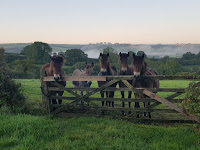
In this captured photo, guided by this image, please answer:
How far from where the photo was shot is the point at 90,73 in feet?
40.3

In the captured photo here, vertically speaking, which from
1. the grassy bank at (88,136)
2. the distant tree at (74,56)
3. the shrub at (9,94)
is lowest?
the grassy bank at (88,136)

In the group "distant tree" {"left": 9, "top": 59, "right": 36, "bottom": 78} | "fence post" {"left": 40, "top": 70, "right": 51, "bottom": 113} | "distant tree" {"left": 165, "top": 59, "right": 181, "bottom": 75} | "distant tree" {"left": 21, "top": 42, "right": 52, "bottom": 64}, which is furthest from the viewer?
"distant tree" {"left": 21, "top": 42, "right": 52, "bottom": 64}

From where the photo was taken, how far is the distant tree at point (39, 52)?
3575 inches

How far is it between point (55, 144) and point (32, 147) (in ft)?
2.07

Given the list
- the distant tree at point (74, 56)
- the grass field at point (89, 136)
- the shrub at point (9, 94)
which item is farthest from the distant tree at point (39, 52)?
the grass field at point (89, 136)

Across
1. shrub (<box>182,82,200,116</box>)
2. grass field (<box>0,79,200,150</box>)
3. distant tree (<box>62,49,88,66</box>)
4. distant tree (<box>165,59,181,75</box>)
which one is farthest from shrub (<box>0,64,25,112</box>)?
distant tree (<box>62,49,88,66</box>)

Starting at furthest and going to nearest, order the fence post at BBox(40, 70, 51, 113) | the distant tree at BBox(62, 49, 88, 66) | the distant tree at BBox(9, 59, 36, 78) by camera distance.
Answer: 1. the distant tree at BBox(62, 49, 88, 66)
2. the distant tree at BBox(9, 59, 36, 78)
3. the fence post at BBox(40, 70, 51, 113)

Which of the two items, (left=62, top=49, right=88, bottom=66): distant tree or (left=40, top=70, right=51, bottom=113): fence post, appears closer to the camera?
(left=40, top=70, right=51, bottom=113): fence post

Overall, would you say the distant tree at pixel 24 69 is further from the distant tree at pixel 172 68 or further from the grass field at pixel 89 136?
the grass field at pixel 89 136

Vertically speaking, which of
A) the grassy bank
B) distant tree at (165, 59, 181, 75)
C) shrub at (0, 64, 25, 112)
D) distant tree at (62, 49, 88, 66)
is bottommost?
distant tree at (165, 59, 181, 75)

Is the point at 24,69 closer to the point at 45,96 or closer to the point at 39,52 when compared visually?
the point at 39,52

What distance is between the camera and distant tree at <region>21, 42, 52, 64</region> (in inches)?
3575

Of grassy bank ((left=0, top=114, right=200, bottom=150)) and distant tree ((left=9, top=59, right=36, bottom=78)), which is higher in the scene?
grassy bank ((left=0, top=114, right=200, bottom=150))

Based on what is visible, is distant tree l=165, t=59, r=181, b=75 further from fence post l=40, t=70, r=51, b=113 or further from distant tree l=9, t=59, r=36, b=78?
fence post l=40, t=70, r=51, b=113
